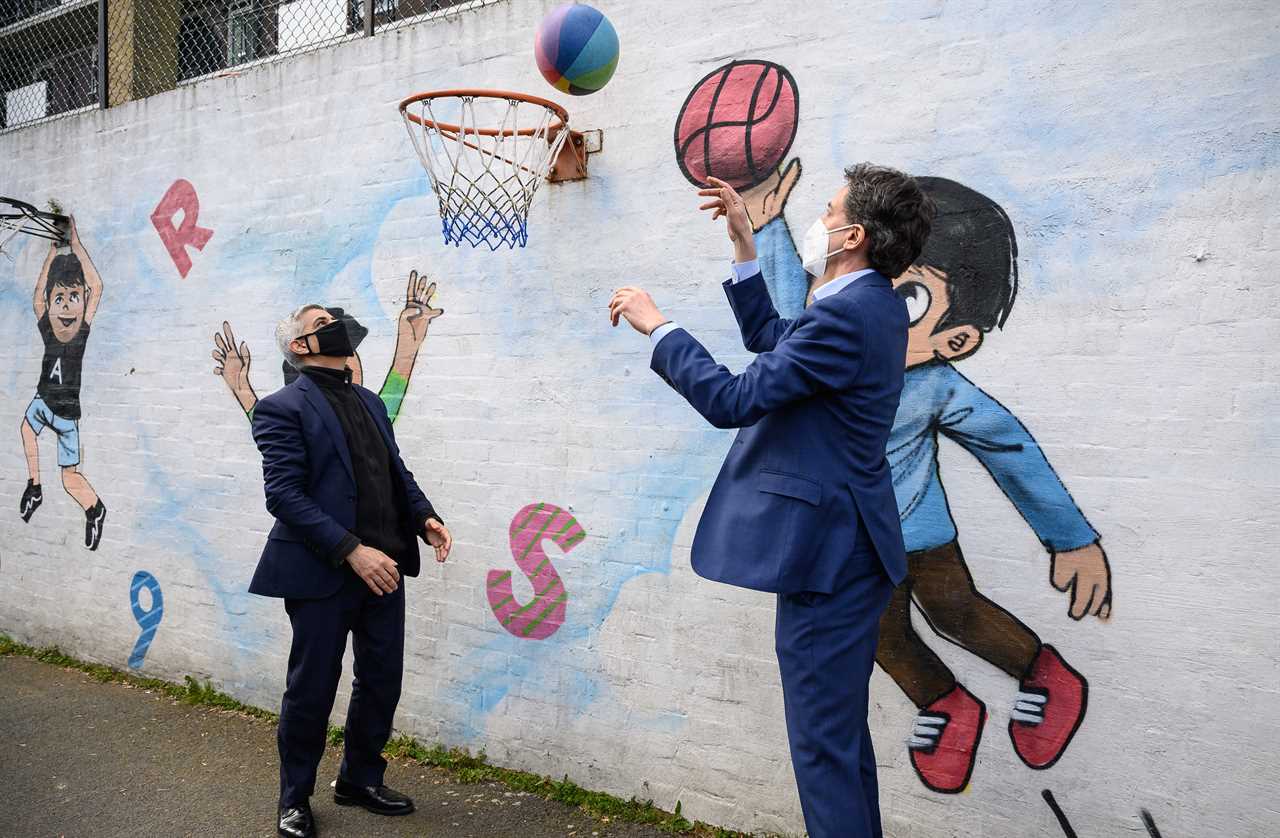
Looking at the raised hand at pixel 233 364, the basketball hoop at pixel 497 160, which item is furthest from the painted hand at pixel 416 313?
the raised hand at pixel 233 364

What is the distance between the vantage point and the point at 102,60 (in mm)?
5840

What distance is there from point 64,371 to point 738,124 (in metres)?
4.63

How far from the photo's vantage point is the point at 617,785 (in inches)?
146

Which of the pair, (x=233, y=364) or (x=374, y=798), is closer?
(x=374, y=798)

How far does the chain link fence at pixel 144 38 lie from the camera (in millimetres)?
4838

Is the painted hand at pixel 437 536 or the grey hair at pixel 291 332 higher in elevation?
the grey hair at pixel 291 332

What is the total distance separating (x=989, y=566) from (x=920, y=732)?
61cm

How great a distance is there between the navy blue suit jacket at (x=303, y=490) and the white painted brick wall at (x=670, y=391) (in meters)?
0.78

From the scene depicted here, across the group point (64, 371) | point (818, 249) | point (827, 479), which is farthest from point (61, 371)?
point (827, 479)

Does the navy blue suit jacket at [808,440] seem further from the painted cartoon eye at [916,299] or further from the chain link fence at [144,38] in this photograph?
the chain link fence at [144,38]

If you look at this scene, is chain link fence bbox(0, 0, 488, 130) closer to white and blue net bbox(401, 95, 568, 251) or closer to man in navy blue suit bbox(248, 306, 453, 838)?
white and blue net bbox(401, 95, 568, 251)

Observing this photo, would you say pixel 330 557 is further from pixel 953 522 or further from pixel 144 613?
pixel 144 613

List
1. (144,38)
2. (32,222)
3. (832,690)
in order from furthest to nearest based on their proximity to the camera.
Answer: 1. (144,38)
2. (32,222)
3. (832,690)

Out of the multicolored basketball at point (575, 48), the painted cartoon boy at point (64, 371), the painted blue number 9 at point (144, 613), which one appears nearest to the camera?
the multicolored basketball at point (575, 48)
